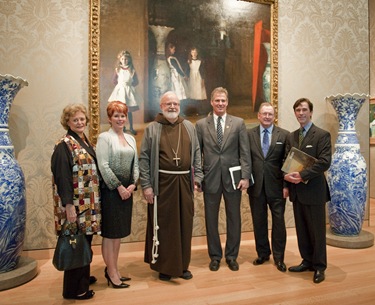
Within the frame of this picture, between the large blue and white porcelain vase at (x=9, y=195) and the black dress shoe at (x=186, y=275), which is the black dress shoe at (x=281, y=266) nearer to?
the black dress shoe at (x=186, y=275)

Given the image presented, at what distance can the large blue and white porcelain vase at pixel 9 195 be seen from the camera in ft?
8.45

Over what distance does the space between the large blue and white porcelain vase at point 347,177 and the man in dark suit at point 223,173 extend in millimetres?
1382

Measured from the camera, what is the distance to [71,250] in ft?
7.11

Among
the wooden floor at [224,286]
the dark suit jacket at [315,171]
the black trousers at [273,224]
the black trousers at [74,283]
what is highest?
the dark suit jacket at [315,171]

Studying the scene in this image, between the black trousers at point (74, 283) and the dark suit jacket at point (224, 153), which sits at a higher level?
the dark suit jacket at point (224, 153)

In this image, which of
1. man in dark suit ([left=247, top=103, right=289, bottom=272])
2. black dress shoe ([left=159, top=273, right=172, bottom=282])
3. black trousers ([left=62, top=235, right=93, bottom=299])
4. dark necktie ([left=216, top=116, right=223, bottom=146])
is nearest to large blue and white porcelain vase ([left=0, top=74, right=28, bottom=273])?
black trousers ([left=62, top=235, right=93, bottom=299])

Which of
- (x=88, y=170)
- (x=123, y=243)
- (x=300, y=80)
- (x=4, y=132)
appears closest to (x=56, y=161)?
(x=88, y=170)

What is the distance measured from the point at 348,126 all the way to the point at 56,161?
3200 millimetres

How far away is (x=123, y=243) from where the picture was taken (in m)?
3.48

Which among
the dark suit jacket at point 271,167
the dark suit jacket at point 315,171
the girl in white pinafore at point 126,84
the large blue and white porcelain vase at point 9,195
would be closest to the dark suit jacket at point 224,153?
the dark suit jacket at point 271,167

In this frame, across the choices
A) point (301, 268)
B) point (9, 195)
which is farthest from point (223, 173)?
point (9, 195)

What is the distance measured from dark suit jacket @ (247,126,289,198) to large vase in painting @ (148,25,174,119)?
1217 mm

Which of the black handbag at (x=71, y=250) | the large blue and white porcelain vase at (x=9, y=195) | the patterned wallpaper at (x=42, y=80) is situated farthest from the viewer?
the patterned wallpaper at (x=42, y=80)

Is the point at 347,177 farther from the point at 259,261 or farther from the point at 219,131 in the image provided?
the point at 219,131
